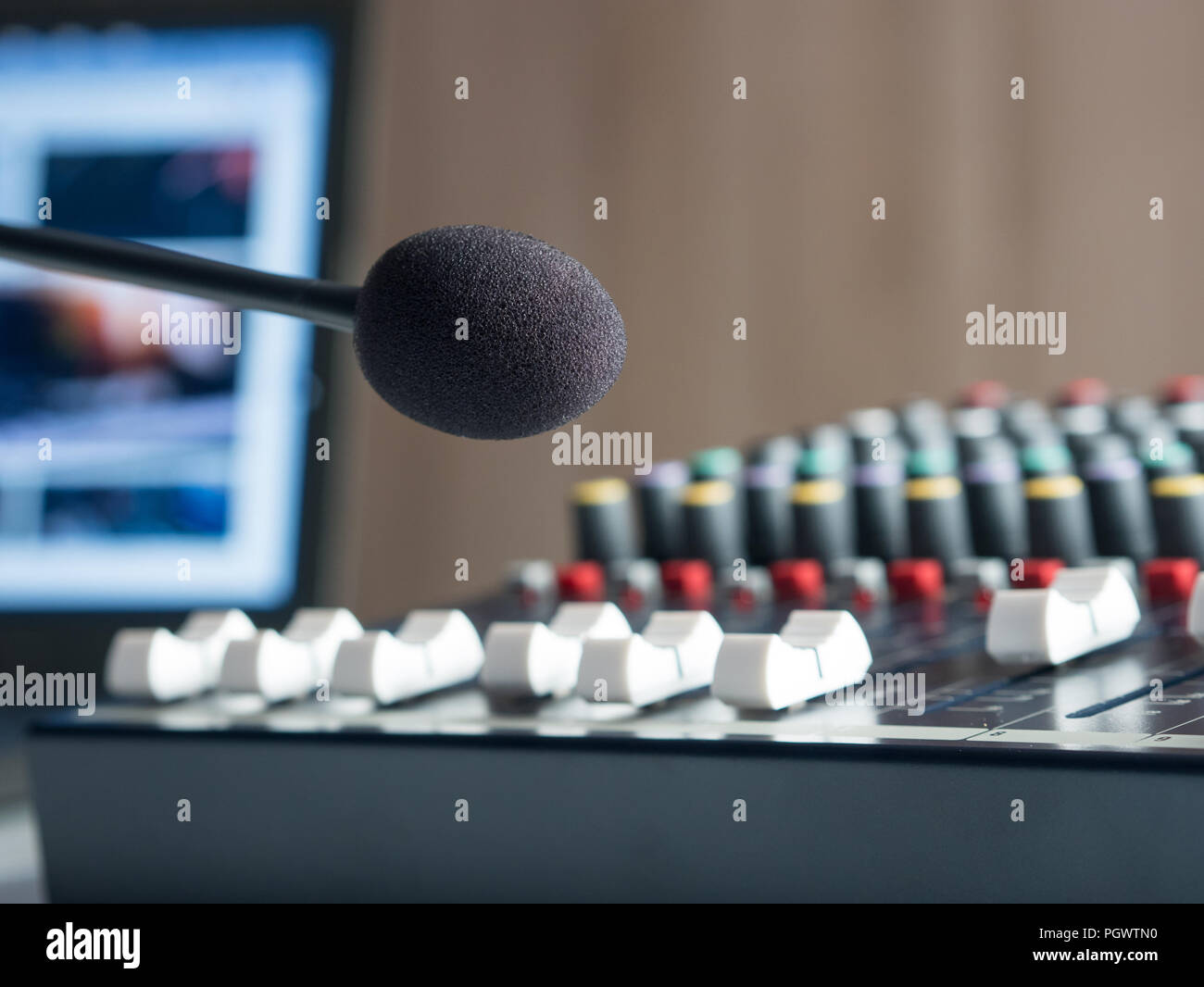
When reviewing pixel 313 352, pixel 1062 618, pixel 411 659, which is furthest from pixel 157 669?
pixel 313 352

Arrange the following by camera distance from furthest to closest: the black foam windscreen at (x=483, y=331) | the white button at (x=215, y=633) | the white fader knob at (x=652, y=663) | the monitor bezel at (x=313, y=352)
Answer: the monitor bezel at (x=313, y=352)
the white button at (x=215, y=633)
the white fader knob at (x=652, y=663)
the black foam windscreen at (x=483, y=331)

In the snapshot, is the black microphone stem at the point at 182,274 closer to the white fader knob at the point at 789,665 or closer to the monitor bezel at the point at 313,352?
the white fader knob at the point at 789,665

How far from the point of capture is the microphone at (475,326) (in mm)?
371

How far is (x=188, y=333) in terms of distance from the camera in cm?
116

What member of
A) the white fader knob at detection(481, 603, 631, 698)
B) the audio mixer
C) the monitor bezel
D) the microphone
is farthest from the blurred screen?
the microphone

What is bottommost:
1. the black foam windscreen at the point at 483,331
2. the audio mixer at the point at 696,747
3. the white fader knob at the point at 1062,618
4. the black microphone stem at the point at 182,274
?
the audio mixer at the point at 696,747

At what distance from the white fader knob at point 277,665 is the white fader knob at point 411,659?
14mm

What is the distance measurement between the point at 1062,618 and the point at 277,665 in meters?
0.29

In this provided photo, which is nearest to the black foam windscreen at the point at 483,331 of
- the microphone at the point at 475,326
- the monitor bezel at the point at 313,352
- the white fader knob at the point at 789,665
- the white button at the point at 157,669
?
the microphone at the point at 475,326

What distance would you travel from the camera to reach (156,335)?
1.13 metres

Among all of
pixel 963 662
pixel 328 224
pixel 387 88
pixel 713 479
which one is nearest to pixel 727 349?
pixel 387 88

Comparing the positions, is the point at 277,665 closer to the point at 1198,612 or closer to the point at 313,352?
the point at 1198,612

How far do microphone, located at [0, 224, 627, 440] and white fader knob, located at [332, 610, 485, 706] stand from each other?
148 millimetres
